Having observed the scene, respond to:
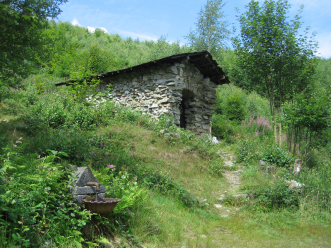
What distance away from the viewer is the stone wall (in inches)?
391

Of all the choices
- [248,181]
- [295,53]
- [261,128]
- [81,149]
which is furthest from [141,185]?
[261,128]

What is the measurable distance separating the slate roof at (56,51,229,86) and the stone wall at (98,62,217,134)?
21 cm

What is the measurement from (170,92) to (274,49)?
4.45 metres

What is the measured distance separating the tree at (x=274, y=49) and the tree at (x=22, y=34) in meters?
7.69

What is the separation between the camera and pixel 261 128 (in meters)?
14.4

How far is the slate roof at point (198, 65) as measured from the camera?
9727mm

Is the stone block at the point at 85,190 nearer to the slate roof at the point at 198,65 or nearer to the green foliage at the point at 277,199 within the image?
the green foliage at the point at 277,199

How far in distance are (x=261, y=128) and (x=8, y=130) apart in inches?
497

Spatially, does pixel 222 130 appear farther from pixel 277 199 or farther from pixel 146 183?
pixel 146 183

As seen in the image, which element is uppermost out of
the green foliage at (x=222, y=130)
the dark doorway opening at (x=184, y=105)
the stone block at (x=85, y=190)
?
the dark doorway opening at (x=184, y=105)

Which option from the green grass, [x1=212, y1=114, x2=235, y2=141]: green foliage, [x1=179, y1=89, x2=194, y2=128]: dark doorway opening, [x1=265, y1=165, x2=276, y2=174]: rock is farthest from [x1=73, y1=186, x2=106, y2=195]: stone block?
[x1=212, y1=114, x2=235, y2=141]: green foliage

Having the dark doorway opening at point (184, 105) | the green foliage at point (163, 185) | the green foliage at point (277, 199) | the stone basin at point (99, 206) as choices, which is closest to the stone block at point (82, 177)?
the stone basin at point (99, 206)

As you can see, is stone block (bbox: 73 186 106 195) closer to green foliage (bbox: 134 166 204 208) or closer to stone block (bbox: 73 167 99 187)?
stone block (bbox: 73 167 99 187)

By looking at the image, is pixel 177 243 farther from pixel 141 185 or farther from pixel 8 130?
pixel 8 130
